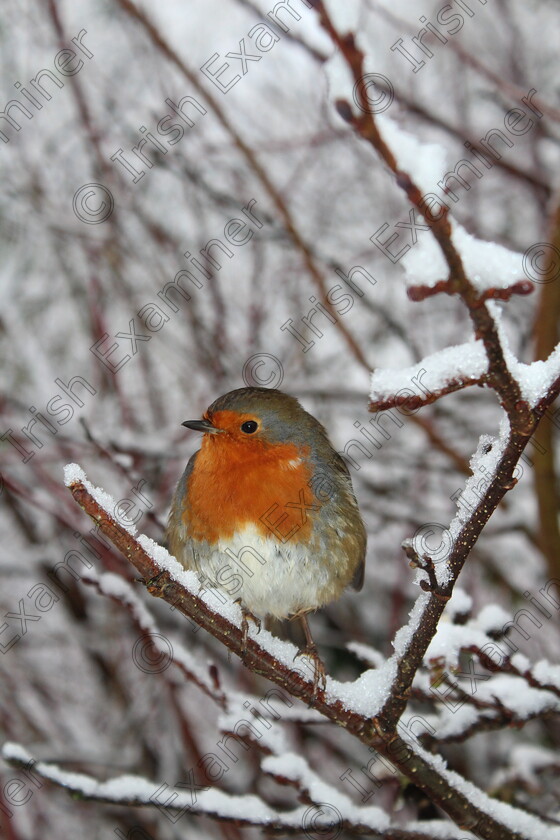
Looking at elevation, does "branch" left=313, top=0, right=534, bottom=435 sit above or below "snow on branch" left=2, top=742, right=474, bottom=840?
above

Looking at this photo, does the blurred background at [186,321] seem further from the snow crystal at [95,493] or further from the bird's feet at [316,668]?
the snow crystal at [95,493]

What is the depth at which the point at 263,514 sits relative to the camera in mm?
2428

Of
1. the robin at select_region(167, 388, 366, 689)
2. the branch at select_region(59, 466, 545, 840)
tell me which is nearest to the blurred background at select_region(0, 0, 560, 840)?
the robin at select_region(167, 388, 366, 689)

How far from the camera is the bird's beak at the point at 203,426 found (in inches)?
97.2

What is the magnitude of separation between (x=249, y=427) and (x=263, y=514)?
322mm

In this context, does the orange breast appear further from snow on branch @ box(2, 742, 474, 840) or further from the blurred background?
the blurred background

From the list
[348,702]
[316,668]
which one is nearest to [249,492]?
[316,668]

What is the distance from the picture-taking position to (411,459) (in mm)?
4598

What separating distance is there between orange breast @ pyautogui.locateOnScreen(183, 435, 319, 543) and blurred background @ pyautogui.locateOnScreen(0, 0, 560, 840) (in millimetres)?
1413

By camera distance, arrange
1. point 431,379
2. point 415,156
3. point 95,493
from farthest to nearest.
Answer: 1. point 95,493
2. point 431,379
3. point 415,156

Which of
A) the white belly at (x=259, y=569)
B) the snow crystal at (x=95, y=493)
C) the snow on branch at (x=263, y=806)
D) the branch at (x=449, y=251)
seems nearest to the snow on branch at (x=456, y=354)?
the branch at (x=449, y=251)

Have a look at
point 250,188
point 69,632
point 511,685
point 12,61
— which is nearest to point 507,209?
point 250,188

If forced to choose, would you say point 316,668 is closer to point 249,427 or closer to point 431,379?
point 249,427

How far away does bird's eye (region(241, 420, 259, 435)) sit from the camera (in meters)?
2.57
